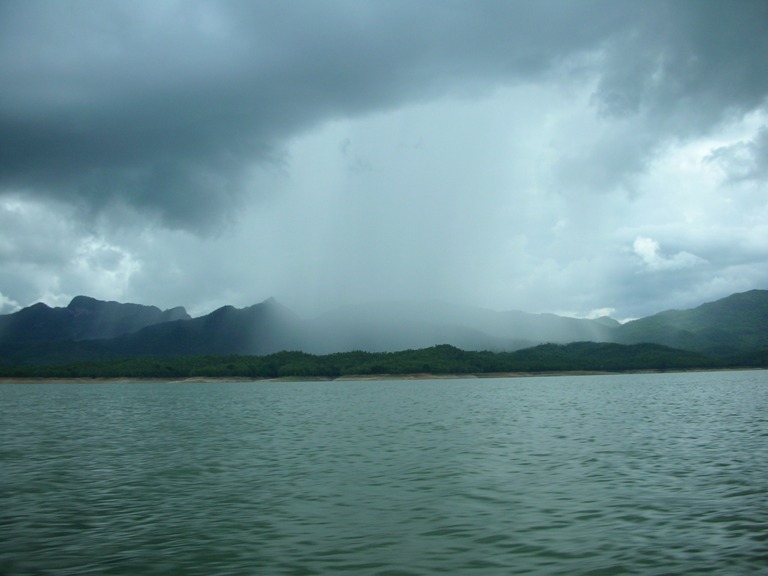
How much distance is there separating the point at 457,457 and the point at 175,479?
17604 mm

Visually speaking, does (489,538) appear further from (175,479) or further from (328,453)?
(328,453)

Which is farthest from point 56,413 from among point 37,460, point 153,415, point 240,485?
point 240,485

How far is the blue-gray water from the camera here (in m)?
17.8

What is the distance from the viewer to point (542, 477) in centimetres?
3097

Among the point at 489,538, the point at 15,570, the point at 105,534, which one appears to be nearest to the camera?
the point at 15,570

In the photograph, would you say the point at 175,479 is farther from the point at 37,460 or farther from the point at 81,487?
the point at 37,460

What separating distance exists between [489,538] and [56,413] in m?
83.5

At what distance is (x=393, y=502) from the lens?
25.8 metres

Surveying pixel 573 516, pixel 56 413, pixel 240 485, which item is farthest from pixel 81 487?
pixel 56 413

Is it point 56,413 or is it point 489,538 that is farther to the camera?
point 56,413

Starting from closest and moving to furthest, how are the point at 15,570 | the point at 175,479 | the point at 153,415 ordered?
the point at 15,570, the point at 175,479, the point at 153,415

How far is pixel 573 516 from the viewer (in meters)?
22.7

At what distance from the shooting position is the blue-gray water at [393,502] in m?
17.8

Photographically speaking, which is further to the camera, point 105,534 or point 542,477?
point 542,477
